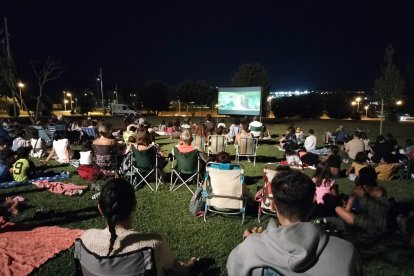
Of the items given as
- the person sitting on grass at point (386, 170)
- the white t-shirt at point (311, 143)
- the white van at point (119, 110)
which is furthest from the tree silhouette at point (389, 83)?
the white van at point (119, 110)

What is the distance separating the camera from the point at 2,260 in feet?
14.2

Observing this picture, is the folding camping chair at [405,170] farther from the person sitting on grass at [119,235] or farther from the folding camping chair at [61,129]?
the folding camping chair at [61,129]

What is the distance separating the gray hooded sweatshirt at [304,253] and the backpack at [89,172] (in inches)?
278

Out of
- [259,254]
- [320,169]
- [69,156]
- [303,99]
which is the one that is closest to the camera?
[259,254]

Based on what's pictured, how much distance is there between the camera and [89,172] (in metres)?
8.53

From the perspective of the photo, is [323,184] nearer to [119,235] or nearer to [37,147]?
[119,235]

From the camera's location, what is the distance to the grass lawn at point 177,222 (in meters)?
4.42

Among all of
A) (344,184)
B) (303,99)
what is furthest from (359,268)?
(303,99)

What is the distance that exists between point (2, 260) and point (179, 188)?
160 inches

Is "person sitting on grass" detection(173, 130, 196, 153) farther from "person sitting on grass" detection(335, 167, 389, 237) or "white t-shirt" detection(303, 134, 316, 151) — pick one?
"white t-shirt" detection(303, 134, 316, 151)

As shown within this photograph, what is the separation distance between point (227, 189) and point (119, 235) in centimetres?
339

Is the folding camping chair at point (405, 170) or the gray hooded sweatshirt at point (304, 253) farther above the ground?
the gray hooded sweatshirt at point (304, 253)

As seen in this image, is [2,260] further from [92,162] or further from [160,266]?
[92,162]

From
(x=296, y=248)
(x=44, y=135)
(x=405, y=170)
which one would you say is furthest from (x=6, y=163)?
(x=405, y=170)
